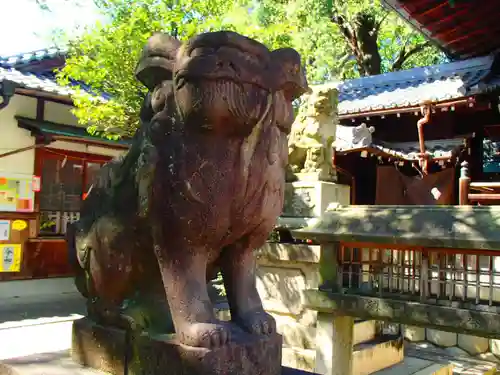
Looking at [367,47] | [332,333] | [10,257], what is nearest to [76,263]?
[332,333]

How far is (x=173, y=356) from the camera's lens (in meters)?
2.32

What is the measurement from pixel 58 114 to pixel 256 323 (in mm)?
8785

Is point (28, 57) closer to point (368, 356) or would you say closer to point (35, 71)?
point (35, 71)

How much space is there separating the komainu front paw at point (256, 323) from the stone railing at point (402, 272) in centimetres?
193

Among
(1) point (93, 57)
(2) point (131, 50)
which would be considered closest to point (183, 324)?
(2) point (131, 50)

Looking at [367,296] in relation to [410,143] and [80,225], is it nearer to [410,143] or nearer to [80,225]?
[80,225]

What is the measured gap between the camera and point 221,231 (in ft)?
7.78

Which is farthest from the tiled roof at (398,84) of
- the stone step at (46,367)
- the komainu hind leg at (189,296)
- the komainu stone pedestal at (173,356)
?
the komainu hind leg at (189,296)

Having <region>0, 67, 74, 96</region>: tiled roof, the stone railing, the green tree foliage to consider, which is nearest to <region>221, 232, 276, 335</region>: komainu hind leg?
the stone railing

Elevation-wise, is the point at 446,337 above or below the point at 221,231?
below

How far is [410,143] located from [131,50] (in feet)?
22.3

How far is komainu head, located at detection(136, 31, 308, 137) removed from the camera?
217cm

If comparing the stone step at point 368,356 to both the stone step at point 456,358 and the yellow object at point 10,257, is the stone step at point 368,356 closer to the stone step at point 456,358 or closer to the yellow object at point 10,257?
the stone step at point 456,358

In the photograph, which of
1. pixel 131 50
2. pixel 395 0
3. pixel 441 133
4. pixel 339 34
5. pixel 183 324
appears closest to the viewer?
pixel 183 324
